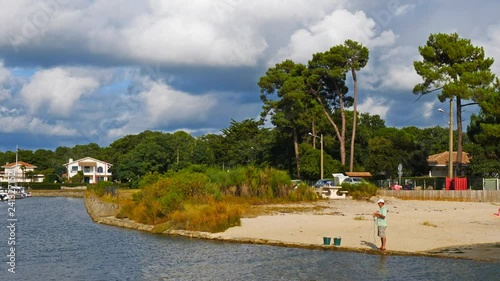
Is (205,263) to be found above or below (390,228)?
below

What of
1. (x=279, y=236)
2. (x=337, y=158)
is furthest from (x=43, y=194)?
(x=279, y=236)

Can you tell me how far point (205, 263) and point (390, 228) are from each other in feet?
36.6

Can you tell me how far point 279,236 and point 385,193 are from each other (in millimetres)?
29520

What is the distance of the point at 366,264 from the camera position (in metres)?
22.1

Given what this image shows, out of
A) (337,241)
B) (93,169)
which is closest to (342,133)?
(337,241)

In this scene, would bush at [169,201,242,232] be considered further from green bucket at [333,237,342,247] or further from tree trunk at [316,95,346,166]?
tree trunk at [316,95,346,166]

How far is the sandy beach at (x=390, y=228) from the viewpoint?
26.5 metres

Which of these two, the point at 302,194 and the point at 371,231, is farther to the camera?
the point at 302,194

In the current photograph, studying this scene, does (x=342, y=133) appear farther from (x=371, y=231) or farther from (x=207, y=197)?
(x=371, y=231)

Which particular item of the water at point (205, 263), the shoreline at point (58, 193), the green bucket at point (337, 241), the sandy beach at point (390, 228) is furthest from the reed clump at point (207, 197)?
the shoreline at point (58, 193)

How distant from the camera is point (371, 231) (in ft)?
96.1

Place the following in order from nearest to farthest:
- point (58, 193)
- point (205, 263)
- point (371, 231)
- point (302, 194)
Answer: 1. point (205, 263)
2. point (371, 231)
3. point (302, 194)
4. point (58, 193)

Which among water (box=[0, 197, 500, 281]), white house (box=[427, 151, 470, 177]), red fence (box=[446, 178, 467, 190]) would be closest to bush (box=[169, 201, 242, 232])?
water (box=[0, 197, 500, 281])

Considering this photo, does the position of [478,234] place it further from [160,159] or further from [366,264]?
[160,159]
